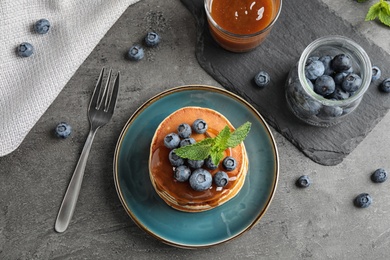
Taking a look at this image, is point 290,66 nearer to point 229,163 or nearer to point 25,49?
point 229,163

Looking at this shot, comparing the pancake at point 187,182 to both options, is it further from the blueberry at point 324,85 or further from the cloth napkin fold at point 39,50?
the cloth napkin fold at point 39,50

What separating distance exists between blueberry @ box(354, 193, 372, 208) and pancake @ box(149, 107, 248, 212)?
56 cm

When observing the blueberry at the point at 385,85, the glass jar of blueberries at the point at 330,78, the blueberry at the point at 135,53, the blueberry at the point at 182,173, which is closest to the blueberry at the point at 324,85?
the glass jar of blueberries at the point at 330,78

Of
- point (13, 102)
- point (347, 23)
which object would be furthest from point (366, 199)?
point (13, 102)

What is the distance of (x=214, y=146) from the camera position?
2178mm

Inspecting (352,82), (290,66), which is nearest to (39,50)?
(290,66)

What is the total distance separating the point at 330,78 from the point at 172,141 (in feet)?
2.40

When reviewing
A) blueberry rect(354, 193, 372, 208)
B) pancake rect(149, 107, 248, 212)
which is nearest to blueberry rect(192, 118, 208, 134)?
pancake rect(149, 107, 248, 212)

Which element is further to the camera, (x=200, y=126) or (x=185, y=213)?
(x=185, y=213)

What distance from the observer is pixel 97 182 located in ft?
8.38

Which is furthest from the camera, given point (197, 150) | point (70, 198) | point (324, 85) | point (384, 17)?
point (384, 17)

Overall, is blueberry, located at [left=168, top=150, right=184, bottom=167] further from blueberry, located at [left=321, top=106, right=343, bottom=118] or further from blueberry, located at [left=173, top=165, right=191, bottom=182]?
blueberry, located at [left=321, top=106, right=343, bottom=118]

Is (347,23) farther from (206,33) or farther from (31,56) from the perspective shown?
(31,56)

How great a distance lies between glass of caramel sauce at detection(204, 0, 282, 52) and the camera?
8.28ft
